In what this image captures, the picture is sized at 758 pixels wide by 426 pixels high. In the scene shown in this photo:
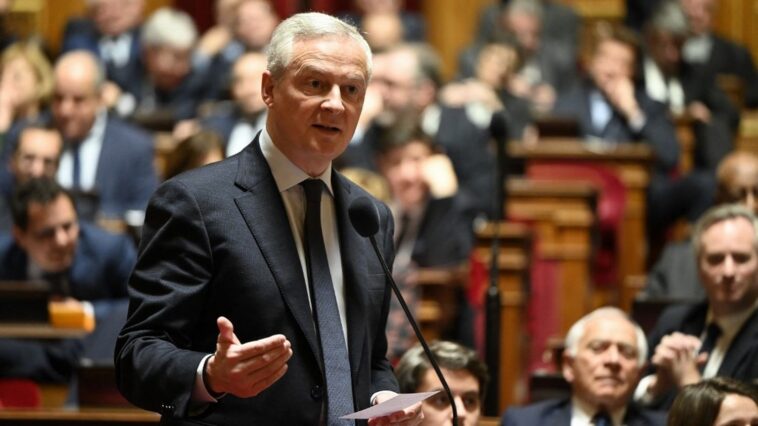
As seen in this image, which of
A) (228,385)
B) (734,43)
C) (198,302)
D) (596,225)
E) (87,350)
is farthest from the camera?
(734,43)

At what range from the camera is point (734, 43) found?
26.5 ft

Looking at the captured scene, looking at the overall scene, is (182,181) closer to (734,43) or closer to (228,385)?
(228,385)

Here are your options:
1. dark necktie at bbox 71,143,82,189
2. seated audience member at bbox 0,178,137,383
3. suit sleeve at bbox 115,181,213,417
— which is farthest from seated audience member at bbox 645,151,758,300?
→ suit sleeve at bbox 115,181,213,417

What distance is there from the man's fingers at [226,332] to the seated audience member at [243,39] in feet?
18.0

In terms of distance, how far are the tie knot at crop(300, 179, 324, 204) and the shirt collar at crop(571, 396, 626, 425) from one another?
4.81ft

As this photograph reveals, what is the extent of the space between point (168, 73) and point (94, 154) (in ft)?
4.49

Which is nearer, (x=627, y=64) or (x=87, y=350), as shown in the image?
(x=87, y=350)

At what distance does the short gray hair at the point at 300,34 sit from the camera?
217 cm

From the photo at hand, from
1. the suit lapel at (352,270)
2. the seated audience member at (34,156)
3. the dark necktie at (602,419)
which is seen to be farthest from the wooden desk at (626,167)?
the suit lapel at (352,270)

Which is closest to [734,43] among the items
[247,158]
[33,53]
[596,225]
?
[596,225]

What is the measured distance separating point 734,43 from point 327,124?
248 inches

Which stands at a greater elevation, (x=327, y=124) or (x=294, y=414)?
(x=327, y=124)

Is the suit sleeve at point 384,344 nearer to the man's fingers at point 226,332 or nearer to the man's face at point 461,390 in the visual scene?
the man's fingers at point 226,332

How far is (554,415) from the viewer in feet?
11.4
